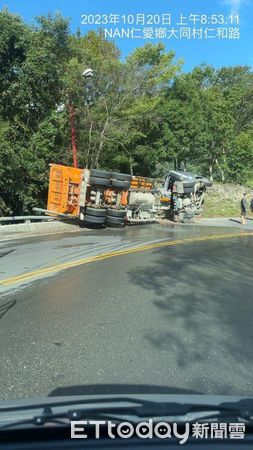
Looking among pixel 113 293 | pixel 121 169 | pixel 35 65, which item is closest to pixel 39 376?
pixel 113 293

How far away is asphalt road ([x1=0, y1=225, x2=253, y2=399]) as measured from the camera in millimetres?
4926

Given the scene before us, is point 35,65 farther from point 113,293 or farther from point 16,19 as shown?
point 113,293

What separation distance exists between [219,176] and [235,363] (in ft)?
141

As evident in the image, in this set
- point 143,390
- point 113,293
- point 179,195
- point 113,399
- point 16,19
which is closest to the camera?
point 113,399

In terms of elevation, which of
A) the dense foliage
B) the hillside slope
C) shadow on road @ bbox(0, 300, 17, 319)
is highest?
the dense foliage

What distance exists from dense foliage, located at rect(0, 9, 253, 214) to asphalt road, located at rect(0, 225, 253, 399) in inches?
488

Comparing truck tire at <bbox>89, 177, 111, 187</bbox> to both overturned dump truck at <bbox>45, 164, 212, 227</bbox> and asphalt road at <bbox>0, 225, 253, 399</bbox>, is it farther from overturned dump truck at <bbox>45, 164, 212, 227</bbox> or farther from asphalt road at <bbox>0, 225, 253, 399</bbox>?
Result: asphalt road at <bbox>0, 225, 253, 399</bbox>

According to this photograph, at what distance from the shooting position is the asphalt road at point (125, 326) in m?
4.93

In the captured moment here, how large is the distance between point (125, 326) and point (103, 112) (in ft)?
81.0

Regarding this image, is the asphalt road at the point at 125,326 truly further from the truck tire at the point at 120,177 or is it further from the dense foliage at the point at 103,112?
the dense foliage at the point at 103,112

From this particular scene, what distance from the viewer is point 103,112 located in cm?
3011

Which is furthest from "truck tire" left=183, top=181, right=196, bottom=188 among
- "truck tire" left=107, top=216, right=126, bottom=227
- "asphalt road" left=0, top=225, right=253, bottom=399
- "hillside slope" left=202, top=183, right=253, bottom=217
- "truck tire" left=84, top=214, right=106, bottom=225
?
"asphalt road" left=0, top=225, right=253, bottom=399

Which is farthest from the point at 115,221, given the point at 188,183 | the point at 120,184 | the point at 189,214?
the point at 189,214

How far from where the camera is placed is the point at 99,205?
21.0 m
